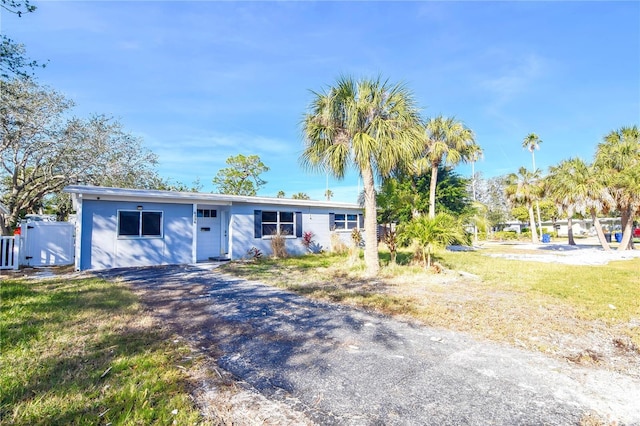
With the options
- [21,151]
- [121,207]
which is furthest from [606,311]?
[21,151]

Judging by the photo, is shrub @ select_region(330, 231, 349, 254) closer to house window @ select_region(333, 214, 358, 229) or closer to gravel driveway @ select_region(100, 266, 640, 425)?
house window @ select_region(333, 214, 358, 229)

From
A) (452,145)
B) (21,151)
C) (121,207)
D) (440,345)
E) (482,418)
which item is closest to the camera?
(482,418)

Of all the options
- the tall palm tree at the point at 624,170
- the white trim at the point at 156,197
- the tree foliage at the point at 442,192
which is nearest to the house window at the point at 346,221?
the white trim at the point at 156,197

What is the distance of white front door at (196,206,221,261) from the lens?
12.9 metres

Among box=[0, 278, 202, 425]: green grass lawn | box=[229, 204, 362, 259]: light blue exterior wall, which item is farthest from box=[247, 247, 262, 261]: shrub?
box=[0, 278, 202, 425]: green grass lawn

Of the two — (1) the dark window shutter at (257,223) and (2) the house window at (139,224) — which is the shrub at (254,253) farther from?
(2) the house window at (139,224)

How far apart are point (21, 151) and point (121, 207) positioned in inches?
379

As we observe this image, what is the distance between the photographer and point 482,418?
2.26m

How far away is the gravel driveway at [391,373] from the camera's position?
2346mm

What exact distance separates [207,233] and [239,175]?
83.5 feet

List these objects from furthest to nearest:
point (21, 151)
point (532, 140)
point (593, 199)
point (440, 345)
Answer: point (532, 140)
point (593, 199)
point (21, 151)
point (440, 345)

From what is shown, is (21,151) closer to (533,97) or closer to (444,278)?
(444,278)

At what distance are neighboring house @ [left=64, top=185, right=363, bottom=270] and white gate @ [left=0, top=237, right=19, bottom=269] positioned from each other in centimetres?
190

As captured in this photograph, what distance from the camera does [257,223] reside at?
13.7m
